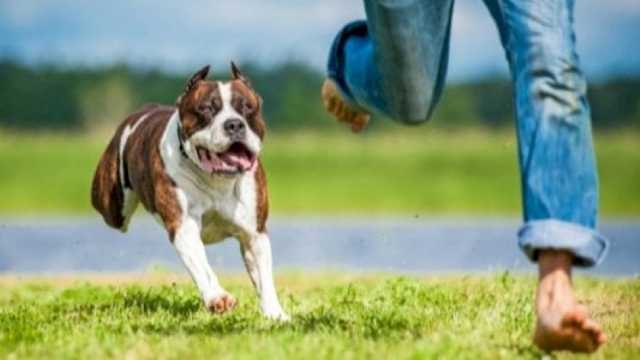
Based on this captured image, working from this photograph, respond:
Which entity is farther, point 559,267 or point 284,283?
point 284,283

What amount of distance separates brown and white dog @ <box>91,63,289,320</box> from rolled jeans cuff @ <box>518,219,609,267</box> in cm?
237

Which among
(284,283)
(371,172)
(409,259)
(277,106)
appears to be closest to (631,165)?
(371,172)

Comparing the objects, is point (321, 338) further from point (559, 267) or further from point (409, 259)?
point (409, 259)

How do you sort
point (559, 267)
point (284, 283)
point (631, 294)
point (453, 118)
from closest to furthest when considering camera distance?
point (559, 267) < point (631, 294) < point (284, 283) < point (453, 118)

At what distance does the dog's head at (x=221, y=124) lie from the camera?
291 inches

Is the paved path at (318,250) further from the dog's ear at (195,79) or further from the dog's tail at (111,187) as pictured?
the dog's ear at (195,79)

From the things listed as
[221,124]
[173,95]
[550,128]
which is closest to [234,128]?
[221,124]

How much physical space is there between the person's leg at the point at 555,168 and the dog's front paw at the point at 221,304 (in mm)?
2146

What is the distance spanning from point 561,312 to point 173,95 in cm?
4923

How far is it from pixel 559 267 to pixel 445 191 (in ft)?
135

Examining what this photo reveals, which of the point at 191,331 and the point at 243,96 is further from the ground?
the point at 243,96

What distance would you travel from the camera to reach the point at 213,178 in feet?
24.8

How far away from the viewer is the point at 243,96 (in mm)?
7570

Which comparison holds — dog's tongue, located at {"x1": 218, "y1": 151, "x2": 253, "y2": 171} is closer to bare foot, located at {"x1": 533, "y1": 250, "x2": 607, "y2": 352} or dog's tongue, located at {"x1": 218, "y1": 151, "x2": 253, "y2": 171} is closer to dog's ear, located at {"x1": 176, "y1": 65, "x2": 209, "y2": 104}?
dog's ear, located at {"x1": 176, "y1": 65, "x2": 209, "y2": 104}
